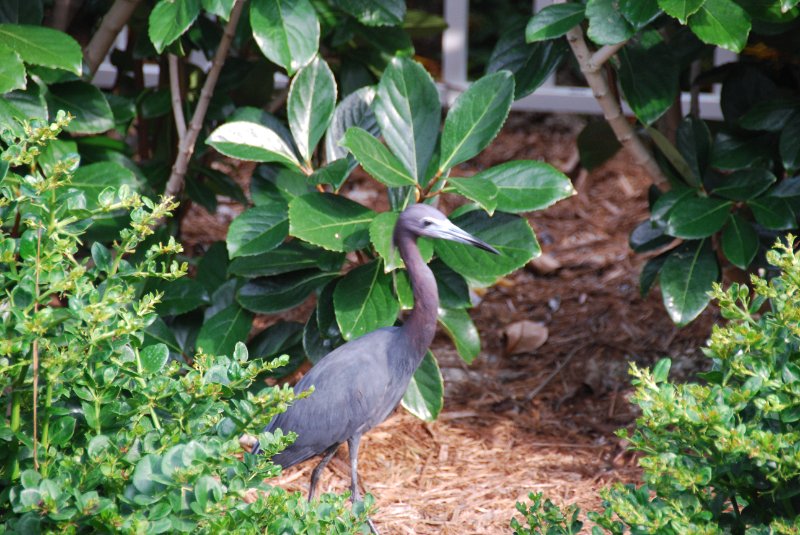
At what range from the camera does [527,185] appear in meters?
3.14

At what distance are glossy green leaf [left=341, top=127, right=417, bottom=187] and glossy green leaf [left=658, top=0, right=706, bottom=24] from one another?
94 centimetres

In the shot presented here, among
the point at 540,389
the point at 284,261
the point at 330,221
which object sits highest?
the point at 330,221

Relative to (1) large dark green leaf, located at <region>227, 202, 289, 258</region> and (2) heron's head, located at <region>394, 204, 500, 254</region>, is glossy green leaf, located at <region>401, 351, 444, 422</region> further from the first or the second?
(1) large dark green leaf, located at <region>227, 202, 289, 258</region>

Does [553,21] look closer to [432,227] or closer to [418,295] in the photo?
[432,227]

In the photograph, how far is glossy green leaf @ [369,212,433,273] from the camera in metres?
2.97

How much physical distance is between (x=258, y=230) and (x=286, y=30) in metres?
0.66

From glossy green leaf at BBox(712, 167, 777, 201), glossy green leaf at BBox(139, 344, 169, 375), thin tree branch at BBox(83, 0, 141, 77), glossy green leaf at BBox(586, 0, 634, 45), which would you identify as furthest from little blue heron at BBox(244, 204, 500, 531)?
thin tree branch at BBox(83, 0, 141, 77)

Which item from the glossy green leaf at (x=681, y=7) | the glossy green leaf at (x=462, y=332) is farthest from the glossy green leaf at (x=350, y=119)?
the glossy green leaf at (x=681, y=7)

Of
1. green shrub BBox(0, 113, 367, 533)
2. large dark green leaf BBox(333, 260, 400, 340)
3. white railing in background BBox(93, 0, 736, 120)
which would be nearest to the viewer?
green shrub BBox(0, 113, 367, 533)

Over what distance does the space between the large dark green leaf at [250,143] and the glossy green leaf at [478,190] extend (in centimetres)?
58

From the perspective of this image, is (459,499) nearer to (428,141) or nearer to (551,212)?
(428,141)

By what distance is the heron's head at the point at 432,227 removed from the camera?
9.86ft

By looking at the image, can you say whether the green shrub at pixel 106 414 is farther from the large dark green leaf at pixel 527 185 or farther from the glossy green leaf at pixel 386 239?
the large dark green leaf at pixel 527 185

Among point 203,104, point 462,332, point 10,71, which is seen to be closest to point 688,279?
point 462,332
